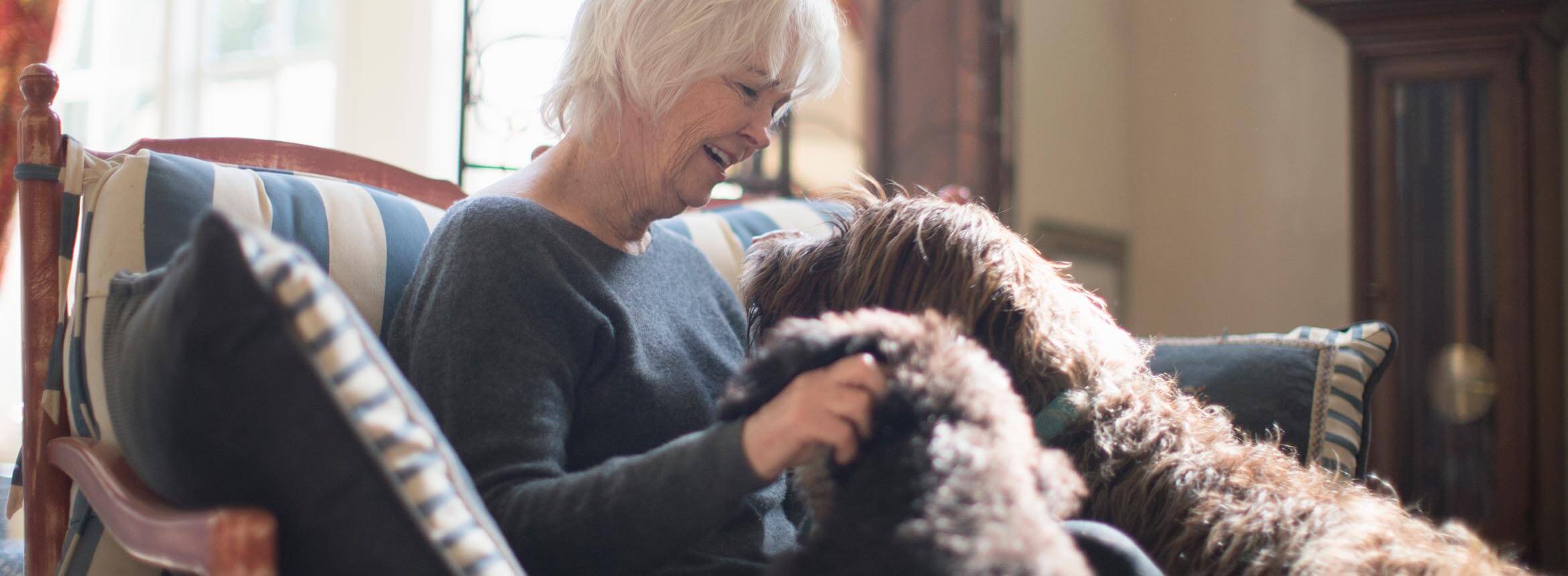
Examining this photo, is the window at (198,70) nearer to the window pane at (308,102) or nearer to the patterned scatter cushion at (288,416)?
the window pane at (308,102)

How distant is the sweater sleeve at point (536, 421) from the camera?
2.69ft

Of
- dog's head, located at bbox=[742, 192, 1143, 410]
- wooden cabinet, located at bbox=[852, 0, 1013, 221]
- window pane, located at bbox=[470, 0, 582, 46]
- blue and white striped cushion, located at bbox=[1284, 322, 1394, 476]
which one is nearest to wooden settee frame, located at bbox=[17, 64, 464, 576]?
dog's head, located at bbox=[742, 192, 1143, 410]

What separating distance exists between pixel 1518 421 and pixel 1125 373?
336 cm

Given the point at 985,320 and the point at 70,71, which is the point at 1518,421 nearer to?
the point at 985,320

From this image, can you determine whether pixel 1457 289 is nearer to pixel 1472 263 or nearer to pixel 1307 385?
pixel 1472 263

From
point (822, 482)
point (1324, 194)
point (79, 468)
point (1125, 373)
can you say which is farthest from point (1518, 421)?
point (79, 468)

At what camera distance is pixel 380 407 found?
658 millimetres

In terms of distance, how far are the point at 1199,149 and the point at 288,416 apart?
15.7 feet

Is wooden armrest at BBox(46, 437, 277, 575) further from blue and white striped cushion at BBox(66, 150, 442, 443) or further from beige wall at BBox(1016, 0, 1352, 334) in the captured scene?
beige wall at BBox(1016, 0, 1352, 334)

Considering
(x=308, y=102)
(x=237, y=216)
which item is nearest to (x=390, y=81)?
(x=308, y=102)

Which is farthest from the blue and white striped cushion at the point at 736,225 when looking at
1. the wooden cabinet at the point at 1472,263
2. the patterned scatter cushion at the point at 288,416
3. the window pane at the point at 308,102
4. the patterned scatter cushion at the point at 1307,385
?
the wooden cabinet at the point at 1472,263

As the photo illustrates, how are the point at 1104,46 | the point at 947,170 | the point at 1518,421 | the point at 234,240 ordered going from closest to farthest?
1. the point at 234,240
2. the point at 1518,421
3. the point at 947,170
4. the point at 1104,46

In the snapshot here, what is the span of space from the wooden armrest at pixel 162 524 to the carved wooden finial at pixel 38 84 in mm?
353

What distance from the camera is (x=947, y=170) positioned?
3916 mm
